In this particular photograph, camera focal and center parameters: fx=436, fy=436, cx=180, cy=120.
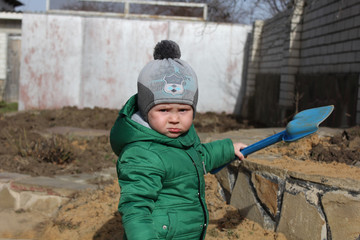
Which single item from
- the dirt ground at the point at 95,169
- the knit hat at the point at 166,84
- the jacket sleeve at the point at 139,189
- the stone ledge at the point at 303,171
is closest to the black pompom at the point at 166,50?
the knit hat at the point at 166,84

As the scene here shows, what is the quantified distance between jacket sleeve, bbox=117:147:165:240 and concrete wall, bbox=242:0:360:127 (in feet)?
13.6

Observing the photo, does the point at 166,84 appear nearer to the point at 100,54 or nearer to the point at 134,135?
the point at 134,135

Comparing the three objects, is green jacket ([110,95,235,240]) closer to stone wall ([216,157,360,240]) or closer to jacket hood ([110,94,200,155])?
jacket hood ([110,94,200,155])

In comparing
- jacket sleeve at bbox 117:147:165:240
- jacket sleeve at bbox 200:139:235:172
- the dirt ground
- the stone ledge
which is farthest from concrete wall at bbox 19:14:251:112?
jacket sleeve at bbox 117:147:165:240

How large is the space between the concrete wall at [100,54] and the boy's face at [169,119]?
30.7 feet

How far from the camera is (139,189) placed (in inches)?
73.2

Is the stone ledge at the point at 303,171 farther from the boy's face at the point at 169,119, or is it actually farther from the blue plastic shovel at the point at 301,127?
the boy's face at the point at 169,119

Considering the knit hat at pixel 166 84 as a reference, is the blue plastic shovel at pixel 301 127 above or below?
below

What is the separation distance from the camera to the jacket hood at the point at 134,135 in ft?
6.60

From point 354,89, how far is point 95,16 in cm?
741

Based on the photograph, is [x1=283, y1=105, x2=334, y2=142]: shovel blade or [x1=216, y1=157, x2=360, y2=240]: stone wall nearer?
[x1=283, y1=105, x2=334, y2=142]: shovel blade

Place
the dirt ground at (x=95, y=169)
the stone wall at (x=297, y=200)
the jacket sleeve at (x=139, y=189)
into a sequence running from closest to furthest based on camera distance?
1. the jacket sleeve at (x=139, y=189)
2. the stone wall at (x=297, y=200)
3. the dirt ground at (x=95, y=169)

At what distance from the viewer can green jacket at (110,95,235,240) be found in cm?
185

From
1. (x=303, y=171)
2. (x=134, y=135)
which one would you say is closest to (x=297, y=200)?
(x=303, y=171)
